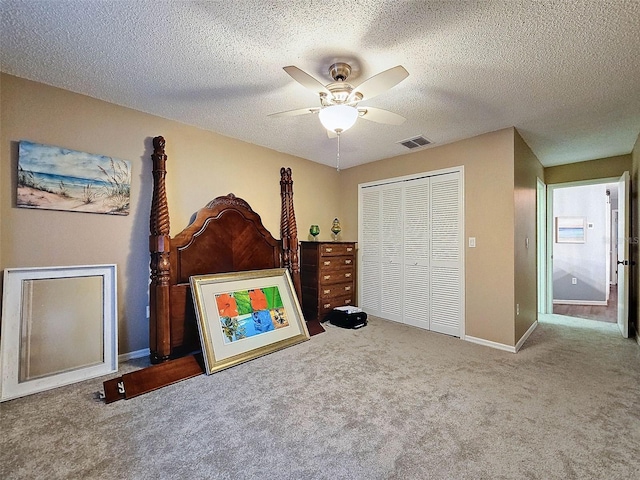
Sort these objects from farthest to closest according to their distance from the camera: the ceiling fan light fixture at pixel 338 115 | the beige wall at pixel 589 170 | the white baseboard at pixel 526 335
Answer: the beige wall at pixel 589 170, the white baseboard at pixel 526 335, the ceiling fan light fixture at pixel 338 115

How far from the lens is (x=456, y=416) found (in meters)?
1.87

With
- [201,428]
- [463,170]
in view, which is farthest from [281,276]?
[463,170]

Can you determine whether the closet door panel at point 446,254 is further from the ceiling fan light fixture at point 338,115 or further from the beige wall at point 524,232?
the ceiling fan light fixture at point 338,115

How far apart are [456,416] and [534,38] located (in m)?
2.38

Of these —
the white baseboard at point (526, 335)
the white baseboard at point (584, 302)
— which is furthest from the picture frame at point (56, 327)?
the white baseboard at point (584, 302)

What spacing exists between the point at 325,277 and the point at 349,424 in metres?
2.39

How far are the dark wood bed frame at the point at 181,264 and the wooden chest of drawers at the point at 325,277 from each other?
1.82 feet

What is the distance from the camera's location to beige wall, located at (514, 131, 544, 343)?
317cm

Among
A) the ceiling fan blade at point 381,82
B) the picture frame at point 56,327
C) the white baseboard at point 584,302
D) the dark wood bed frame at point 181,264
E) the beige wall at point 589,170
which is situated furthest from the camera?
the white baseboard at point 584,302

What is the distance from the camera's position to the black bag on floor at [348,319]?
3793 millimetres

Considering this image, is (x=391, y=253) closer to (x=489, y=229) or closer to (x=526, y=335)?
(x=489, y=229)

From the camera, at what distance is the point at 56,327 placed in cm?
224

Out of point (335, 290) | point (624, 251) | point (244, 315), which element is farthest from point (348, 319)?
point (624, 251)

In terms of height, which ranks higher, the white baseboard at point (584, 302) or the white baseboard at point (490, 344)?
the white baseboard at point (490, 344)
